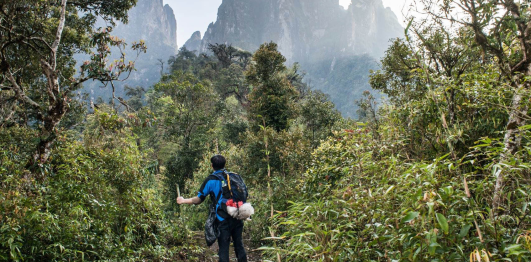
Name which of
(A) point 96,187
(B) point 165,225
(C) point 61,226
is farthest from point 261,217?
(C) point 61,226

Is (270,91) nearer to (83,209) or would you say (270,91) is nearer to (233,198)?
(233,198)

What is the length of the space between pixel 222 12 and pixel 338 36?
57.5m

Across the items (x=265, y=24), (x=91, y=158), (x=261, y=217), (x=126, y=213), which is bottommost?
Result: (x=261, y=217)

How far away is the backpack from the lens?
3221 mm

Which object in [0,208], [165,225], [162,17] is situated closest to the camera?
[0,208]

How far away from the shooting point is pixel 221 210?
327cm

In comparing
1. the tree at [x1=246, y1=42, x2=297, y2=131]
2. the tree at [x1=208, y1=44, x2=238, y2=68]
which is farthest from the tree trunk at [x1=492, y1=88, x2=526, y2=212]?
the tree at [x1=208, y1=44, x2=238, y2=68]

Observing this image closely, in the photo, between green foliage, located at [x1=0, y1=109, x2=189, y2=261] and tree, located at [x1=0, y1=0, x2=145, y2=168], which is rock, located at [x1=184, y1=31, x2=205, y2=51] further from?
green foliage, located at [x1=0, y1=109, x2=189, y2=261]

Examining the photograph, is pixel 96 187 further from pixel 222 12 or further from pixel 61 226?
pixel 222 12

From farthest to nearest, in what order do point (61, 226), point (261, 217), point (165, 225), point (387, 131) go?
point (261, 217) → point (165, 225) → point (387, 131) → point (61, 226)

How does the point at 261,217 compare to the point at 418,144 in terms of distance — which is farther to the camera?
the point at 261,217

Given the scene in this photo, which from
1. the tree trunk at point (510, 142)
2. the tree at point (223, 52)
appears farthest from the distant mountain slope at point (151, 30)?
the tree trunk at point (510, 142)

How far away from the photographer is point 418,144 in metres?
3.25

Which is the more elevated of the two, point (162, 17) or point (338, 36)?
point (162, 17)
